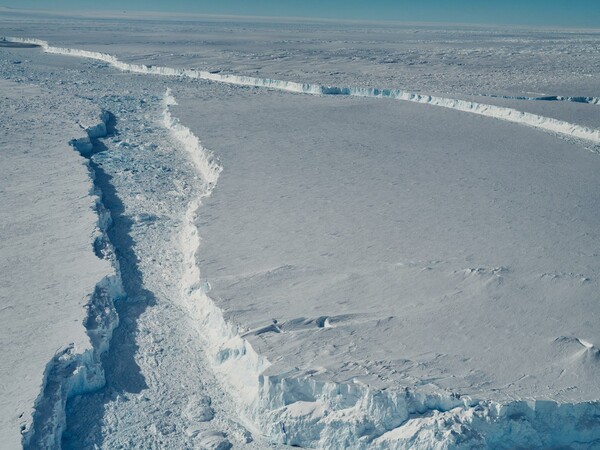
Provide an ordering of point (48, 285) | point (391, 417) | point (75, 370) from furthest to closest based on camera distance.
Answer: point (48, 285), point (75, 370), point (391, 417)

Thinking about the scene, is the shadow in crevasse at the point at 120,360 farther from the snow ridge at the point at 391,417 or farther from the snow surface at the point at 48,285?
the snow ridge at the point at 391,417

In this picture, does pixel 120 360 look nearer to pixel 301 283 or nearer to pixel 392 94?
pixel 301 283

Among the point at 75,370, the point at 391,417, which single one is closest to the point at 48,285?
the point at 75,370

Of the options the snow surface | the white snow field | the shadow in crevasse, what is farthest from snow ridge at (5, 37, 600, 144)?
the shadow in crevasse

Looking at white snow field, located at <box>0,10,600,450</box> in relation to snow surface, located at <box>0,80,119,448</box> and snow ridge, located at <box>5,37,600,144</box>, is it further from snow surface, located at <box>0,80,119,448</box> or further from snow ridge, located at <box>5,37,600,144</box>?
snow ridge, located at <box>5,37,600,144</box>

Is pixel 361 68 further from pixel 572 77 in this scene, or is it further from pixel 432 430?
pixel 432 430

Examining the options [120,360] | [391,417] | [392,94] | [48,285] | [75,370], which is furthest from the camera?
[392,94]
